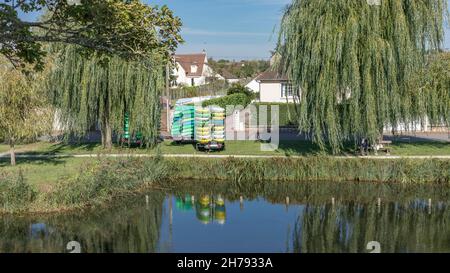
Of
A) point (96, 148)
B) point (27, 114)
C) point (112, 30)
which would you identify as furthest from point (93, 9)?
point (96, 148)

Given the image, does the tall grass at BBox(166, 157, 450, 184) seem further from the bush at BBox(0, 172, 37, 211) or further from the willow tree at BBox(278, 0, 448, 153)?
the bush at BBox(0, 172, 37, 211)

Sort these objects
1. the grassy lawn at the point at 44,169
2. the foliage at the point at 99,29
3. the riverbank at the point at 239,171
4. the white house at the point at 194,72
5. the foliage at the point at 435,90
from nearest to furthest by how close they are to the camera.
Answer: the foliage at the point at 99,29
the grassy lawn at the point at 44,169
the riverbank at the point at 239,171
the foliage at the point at 435,90
the white house at the point at 194,72

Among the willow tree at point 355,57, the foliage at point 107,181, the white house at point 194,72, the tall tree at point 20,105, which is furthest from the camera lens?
the white house at point 194,72

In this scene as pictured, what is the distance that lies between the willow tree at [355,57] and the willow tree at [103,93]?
23.3 feet

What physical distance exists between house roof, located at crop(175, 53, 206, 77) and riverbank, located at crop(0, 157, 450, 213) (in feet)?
167

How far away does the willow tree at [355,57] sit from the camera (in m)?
20.6

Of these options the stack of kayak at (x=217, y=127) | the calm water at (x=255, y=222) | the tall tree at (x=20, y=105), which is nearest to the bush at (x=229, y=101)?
the stack of kayak at (x=217, y=127)

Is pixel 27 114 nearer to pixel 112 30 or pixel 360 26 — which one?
pixel 112 30

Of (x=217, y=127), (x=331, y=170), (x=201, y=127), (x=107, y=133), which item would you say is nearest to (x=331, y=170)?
(x=331, y=170)

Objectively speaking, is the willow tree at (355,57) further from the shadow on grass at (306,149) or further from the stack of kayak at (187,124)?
the stack of kayak at (187,124)

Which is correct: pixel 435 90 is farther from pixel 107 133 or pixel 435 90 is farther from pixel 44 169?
pixel 44 169

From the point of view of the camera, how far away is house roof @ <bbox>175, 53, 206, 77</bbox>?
72.4 metres

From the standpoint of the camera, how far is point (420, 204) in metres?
18.3

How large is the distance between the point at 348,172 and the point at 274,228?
23.8 ft
